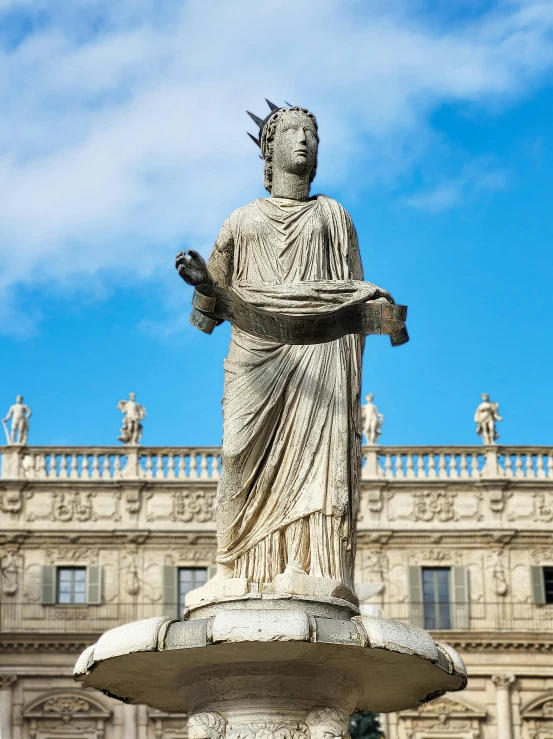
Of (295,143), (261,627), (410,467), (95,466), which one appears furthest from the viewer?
(410,467)

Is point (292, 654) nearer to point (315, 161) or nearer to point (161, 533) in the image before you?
point (315, 161)

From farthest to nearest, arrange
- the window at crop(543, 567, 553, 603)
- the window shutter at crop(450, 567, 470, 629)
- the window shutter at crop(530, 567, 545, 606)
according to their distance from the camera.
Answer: the window at crop(543, 567, 553, 603) → the window shutter at crop(530, 567, 545, 606) → the window shutter at crop(450, 567, 470, 629)

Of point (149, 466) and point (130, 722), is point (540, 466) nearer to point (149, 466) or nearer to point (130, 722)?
point (149, 466)

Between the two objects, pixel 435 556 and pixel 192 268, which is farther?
pixel 435 556

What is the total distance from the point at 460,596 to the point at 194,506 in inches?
303

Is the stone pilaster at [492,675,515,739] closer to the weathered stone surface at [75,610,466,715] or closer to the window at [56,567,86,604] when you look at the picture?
the window at [56,567,86,604]

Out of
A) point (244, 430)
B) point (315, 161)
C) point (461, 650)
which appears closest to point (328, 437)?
point (244, 430)

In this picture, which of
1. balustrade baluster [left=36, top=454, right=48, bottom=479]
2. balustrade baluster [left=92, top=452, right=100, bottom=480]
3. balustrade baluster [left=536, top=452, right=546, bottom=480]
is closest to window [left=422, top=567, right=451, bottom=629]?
balustrade baluster [left=536, top=452, right=546, bottom=480]

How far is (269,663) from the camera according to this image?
6910mm

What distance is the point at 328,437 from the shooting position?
7496 mm

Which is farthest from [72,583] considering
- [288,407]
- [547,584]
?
[288,407]

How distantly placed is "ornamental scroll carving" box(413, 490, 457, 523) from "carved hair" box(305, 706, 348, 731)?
33.3 m

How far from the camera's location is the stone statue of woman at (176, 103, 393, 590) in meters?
7.33

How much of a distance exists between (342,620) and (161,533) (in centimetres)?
3325
